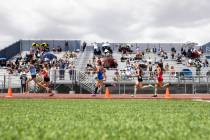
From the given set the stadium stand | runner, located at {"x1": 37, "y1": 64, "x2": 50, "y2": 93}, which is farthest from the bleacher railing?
runner, located at {"x1": 37, "y1": 64, "x2": 50, "y2": 93}

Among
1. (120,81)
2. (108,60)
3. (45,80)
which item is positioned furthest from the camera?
(108,60)

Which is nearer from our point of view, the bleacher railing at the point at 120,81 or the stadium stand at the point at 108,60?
the bleacher railing at the point at 120,81

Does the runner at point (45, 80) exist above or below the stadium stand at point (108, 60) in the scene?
below

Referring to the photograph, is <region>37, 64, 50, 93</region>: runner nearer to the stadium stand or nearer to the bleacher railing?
the bleacher railing

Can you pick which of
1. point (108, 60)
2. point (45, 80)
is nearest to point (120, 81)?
point (45, 80)

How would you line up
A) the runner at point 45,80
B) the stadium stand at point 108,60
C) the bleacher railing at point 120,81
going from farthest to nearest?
the stadium stand at point 108,60 → the bleacher railing at point 120,81 → the runner at point 45,80

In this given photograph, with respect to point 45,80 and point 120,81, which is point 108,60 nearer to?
point 120,81

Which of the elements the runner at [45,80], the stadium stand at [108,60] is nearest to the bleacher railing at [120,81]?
Result: the stadium stand at [108,60]

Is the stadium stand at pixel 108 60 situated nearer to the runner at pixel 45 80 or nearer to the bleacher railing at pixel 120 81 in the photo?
the bleacher railing at pixel 120 81

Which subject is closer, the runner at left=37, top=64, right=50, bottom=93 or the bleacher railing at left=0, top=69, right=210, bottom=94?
the runner at left=37, top=64, right=50, bottom=93

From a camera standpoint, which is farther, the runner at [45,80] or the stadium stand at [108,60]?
the stadium stand at [108,60]

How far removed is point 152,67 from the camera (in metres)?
36.2

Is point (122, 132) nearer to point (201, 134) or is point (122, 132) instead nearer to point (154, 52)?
point (201, 134)

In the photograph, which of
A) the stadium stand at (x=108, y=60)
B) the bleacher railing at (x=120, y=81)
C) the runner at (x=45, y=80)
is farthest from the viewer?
Result: the stadium stand at (x=108, y=60)
